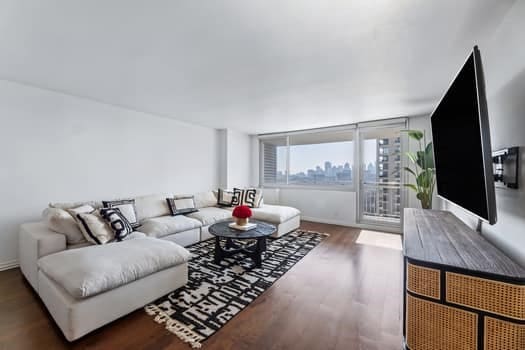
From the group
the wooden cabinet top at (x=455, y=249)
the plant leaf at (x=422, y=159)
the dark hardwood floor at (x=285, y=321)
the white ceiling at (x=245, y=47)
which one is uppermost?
the white ceiling at (x=245, y=47)

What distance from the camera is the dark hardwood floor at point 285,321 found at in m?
1.51

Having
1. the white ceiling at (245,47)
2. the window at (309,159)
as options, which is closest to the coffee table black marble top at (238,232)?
the white ceiling at (245,47)

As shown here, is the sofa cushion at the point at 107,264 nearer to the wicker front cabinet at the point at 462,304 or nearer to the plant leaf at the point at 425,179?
the wicker front cabinet at the point at 462,304

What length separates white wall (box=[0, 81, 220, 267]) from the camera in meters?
2.67

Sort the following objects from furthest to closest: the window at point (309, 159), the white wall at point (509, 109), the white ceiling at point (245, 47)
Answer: the window at point (309, 159)
the white ceiling at point (245, 47)
the white wall at point (509, 109)

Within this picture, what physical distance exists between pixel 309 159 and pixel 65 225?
187 inches

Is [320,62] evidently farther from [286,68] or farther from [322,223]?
[322,223]

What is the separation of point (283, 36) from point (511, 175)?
179cm

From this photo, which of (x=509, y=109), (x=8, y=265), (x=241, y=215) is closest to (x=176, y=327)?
(x=241, y=215)

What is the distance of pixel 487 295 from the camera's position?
0.97m

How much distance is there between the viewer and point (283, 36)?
5.62 feet

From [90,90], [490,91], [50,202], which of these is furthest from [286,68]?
[50,202]

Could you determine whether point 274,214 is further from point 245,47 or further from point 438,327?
point 438,327

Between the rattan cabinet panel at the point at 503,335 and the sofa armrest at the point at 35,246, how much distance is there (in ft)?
10.8
